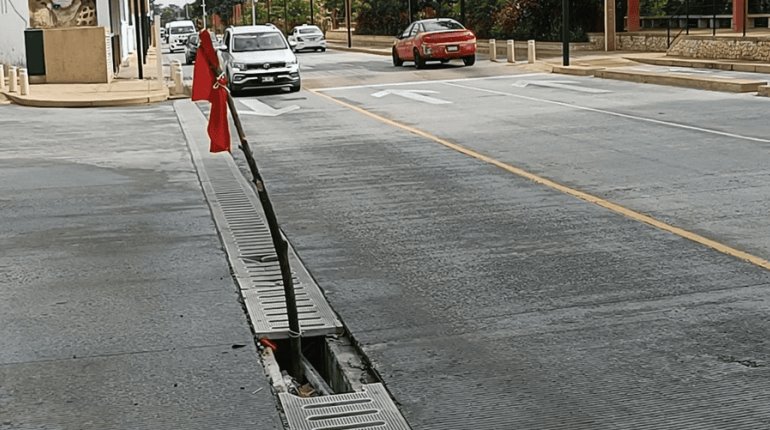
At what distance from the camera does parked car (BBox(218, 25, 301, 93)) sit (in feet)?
91.9

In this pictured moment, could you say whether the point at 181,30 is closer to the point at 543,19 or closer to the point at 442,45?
the point at 543,19

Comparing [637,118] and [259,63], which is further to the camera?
[259,63]

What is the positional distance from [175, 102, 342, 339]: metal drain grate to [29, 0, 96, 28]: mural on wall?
20172 mm

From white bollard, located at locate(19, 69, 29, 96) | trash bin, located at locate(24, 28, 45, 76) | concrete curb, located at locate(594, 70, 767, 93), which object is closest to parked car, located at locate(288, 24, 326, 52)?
trash bin, located at locate(24, 28, 45, 76)

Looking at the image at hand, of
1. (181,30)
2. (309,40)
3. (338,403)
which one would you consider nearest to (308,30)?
(309,40)

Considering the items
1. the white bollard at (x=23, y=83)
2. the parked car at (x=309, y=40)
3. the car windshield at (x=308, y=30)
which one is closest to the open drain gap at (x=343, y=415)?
the white bollard at (x=23, y=83)

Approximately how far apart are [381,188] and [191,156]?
4.40 m

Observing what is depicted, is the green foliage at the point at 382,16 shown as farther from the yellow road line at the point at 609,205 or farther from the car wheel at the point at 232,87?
the yellow road line at the point at 609,205

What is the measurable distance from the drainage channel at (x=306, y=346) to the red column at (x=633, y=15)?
33617 mm

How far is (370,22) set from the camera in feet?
239

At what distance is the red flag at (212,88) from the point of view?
21.1 feet

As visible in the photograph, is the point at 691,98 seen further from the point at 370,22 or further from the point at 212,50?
the point at 370,22

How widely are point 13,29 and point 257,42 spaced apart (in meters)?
7.28

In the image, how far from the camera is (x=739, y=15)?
3422cm
